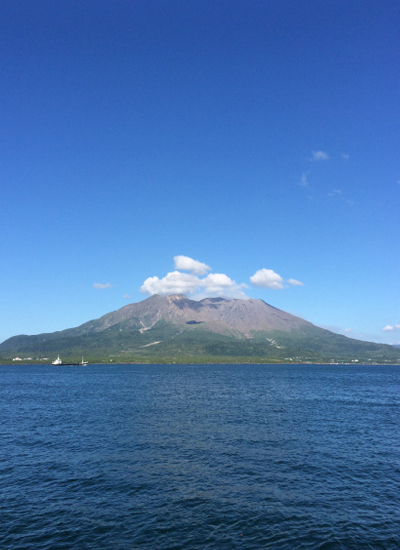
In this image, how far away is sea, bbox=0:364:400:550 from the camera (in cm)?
3284

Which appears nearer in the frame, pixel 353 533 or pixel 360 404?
pixel 353 533

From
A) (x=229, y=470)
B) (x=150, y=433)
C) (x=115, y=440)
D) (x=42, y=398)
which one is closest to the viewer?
(x=229, y=470)

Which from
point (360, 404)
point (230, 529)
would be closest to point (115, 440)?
point (230, 529)

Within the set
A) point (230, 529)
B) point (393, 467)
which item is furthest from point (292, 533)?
point (393, 467)

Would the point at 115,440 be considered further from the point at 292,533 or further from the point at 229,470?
the point at 292,533

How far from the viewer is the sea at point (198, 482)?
32844 mm

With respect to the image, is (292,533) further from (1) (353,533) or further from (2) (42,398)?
(2) (42,398)

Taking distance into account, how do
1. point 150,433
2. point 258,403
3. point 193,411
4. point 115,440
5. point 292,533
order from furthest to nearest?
point 258,403 → point 193,411 → point 150,433 → point 115,440 → point 292,533

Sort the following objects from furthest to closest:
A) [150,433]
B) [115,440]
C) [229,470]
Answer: [150,433]
[115,440]
[229,470]

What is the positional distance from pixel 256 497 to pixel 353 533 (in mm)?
10784

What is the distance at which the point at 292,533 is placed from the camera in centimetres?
3331

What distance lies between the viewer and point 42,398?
12531 cm

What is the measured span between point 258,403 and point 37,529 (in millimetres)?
86454

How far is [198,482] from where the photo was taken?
4500cm
